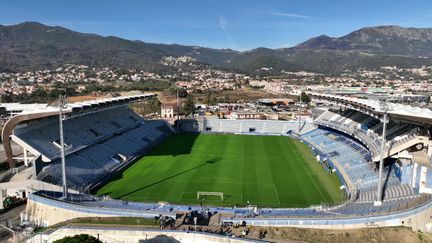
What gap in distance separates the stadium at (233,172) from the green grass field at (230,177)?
0.32 feet

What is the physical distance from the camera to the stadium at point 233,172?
22.8 metres

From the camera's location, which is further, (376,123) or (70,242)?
(376,123)

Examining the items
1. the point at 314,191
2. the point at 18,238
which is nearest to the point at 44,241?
the point at 18,238

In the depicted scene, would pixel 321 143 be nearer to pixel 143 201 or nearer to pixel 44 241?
pixel 143 201

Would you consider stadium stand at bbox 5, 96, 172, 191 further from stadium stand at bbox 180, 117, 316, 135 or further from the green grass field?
stadium stand at bbox 180, 117, 316, 135

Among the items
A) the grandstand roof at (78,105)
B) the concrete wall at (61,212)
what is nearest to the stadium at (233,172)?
the concrete wall at (61,212)

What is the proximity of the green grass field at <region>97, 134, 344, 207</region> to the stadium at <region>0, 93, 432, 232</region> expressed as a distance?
0.10 metres

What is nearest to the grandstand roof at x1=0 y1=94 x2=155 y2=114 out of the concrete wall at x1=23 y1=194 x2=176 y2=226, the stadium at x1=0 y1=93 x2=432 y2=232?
the stadium at x1=0 y1=93 x2=432 y2=232

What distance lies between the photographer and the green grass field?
28.4 meters

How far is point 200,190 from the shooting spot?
3003 centimetres

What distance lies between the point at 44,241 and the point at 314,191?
67.8 ft

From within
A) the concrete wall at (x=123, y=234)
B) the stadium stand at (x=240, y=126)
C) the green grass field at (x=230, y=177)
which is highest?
the stadium stand at (x=240, y=126)

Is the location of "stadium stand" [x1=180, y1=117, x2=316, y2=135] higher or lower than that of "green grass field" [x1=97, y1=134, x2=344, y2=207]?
higher

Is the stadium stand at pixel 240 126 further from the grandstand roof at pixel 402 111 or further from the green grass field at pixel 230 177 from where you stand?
the grandstand roof at pixel 402 111
